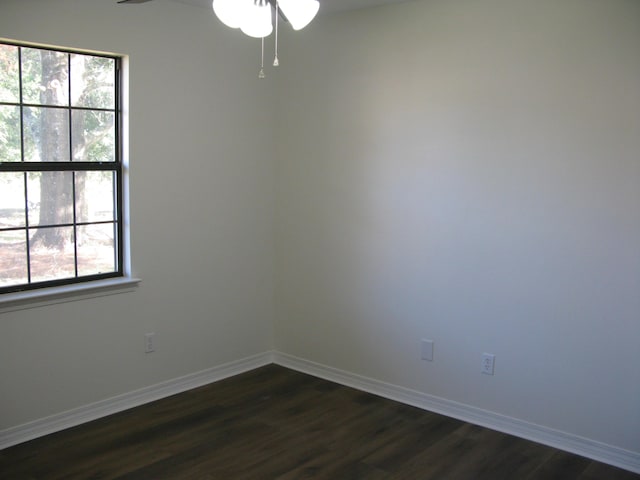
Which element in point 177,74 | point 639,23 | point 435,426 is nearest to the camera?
point 639,23

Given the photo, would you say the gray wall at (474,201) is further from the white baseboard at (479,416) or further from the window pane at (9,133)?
the window pane at (9,133)

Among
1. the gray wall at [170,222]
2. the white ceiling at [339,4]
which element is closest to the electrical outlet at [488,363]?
the gray wall at [170,222]

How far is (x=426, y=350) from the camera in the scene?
154 inches

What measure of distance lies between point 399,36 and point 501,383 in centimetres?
213

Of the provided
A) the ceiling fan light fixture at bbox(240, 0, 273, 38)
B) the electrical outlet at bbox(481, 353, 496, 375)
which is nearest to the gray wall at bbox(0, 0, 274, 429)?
the electrical outlet at bbox(481, 353, 496, 375)

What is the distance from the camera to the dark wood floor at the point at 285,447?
3.12m

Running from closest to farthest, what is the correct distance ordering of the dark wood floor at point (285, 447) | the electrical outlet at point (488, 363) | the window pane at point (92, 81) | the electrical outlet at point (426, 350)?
the dark wood floor at point (285, 447), the window pane at point (92, 81), the electrical outlet at point (488, 363), the electrical outlet at point (426, 350)

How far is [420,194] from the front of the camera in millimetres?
3836

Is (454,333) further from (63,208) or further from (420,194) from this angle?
(63,208)

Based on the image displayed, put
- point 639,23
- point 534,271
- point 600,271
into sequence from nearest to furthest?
point 639,23 → point 600,271 → point 534,271

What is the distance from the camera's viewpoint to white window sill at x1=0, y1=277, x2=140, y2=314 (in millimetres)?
3305

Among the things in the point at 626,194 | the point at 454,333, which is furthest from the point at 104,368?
the point at 626,194

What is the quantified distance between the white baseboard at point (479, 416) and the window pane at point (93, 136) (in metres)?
1.96

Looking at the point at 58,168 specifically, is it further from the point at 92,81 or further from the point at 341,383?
the point at 341,383
